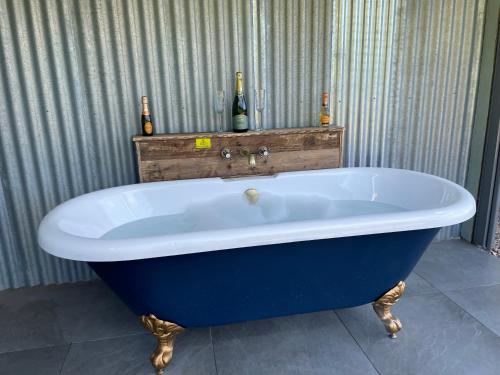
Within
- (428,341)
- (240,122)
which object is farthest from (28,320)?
(428,341)

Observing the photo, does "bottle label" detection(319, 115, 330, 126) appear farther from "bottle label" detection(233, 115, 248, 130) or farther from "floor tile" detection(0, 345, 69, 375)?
"floor tile" detection(0, 345, 69, 375)

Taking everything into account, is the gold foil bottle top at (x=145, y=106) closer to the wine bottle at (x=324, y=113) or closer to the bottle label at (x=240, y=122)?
the bottle label at (x=240, y=122)

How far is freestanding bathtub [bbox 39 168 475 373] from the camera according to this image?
120cm

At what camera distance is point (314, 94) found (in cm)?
231

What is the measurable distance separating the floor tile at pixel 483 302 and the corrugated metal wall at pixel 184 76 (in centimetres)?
98

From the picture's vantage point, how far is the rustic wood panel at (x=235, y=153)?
2045mm

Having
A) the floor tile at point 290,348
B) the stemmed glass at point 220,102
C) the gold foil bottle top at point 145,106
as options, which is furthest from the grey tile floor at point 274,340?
the stemmed glass at point 220,102

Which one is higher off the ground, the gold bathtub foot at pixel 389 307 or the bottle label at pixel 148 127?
the bottle label at pixel 148 127

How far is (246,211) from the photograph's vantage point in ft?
6.79

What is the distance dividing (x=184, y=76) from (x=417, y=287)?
1.78 meters

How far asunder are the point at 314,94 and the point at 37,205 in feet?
5.78

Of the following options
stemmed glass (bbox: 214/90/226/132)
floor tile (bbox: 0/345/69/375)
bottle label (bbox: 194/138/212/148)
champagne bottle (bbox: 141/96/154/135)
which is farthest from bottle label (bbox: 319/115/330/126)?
floor tile (bbox: 0/345/69/375)

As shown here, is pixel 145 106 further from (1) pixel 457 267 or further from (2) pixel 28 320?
(1) pixel 457 267

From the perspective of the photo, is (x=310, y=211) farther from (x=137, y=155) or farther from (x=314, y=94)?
(x=137, y=155)
